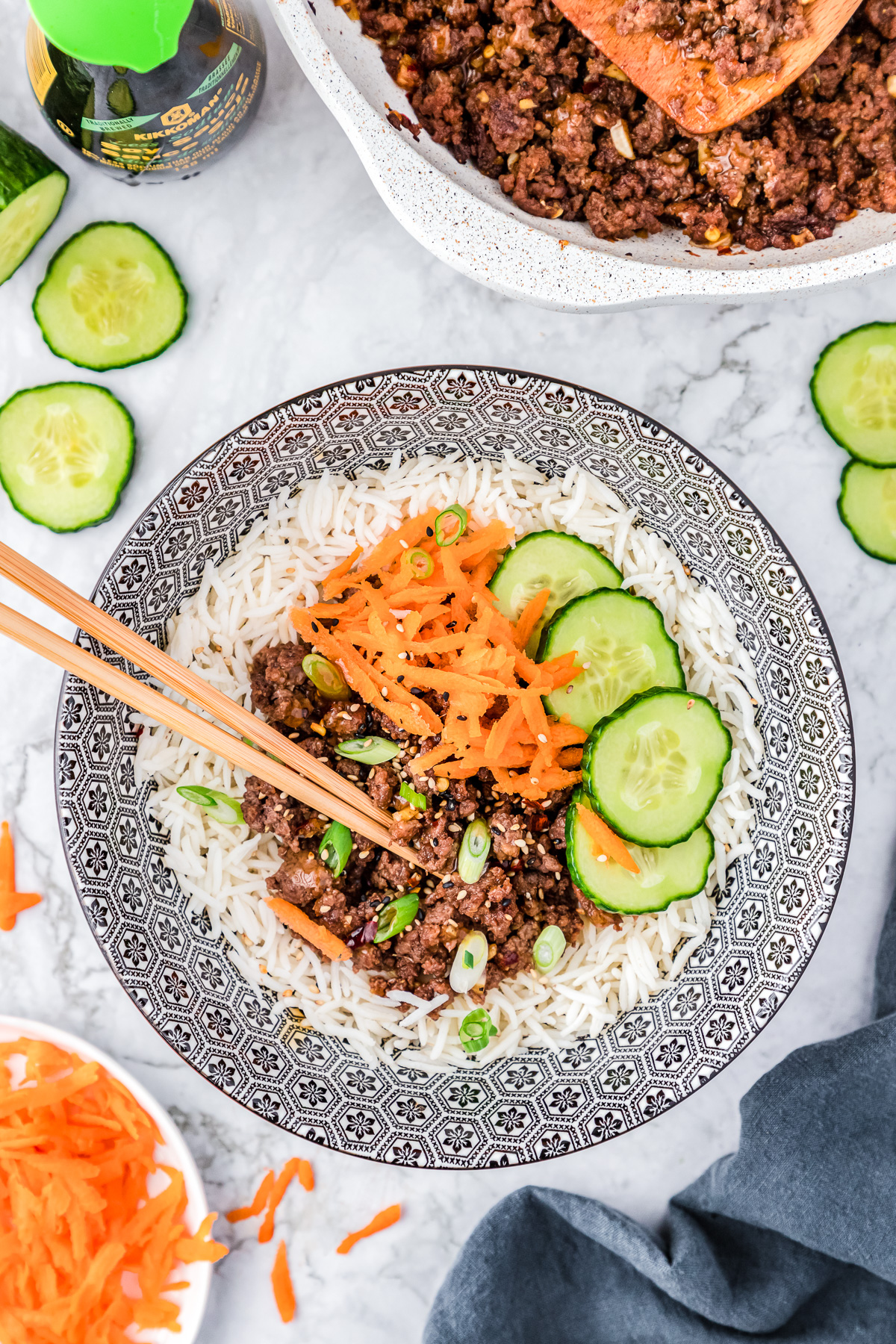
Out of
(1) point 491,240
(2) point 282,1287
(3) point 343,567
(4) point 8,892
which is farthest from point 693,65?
(2) point 282,1287

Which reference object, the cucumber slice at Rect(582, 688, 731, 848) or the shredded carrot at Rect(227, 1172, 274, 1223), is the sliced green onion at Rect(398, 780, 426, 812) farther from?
→ the shredded carrot at Rect(227, 1172, 274, 1223)

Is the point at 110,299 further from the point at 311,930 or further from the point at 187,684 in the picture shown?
the point at 311,930

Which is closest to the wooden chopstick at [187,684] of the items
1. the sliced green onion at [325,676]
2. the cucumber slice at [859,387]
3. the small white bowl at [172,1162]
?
the sliced green onion at [325,676]

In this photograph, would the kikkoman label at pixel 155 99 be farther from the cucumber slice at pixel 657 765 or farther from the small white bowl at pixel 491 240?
the cucumber slice at pixel 657 765

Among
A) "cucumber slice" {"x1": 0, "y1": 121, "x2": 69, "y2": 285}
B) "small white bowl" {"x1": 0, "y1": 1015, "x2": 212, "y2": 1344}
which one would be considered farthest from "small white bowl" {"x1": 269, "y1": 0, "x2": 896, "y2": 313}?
"small white bowl" {"x1": 0, "y1": 1015, "x2": 212, "y2": 1344}

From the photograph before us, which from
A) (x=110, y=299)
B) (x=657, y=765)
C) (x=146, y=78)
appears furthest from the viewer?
(x=110, y=299)

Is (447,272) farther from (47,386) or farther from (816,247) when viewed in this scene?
(47,386)

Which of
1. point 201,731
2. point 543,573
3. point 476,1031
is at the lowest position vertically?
point 476,1031
